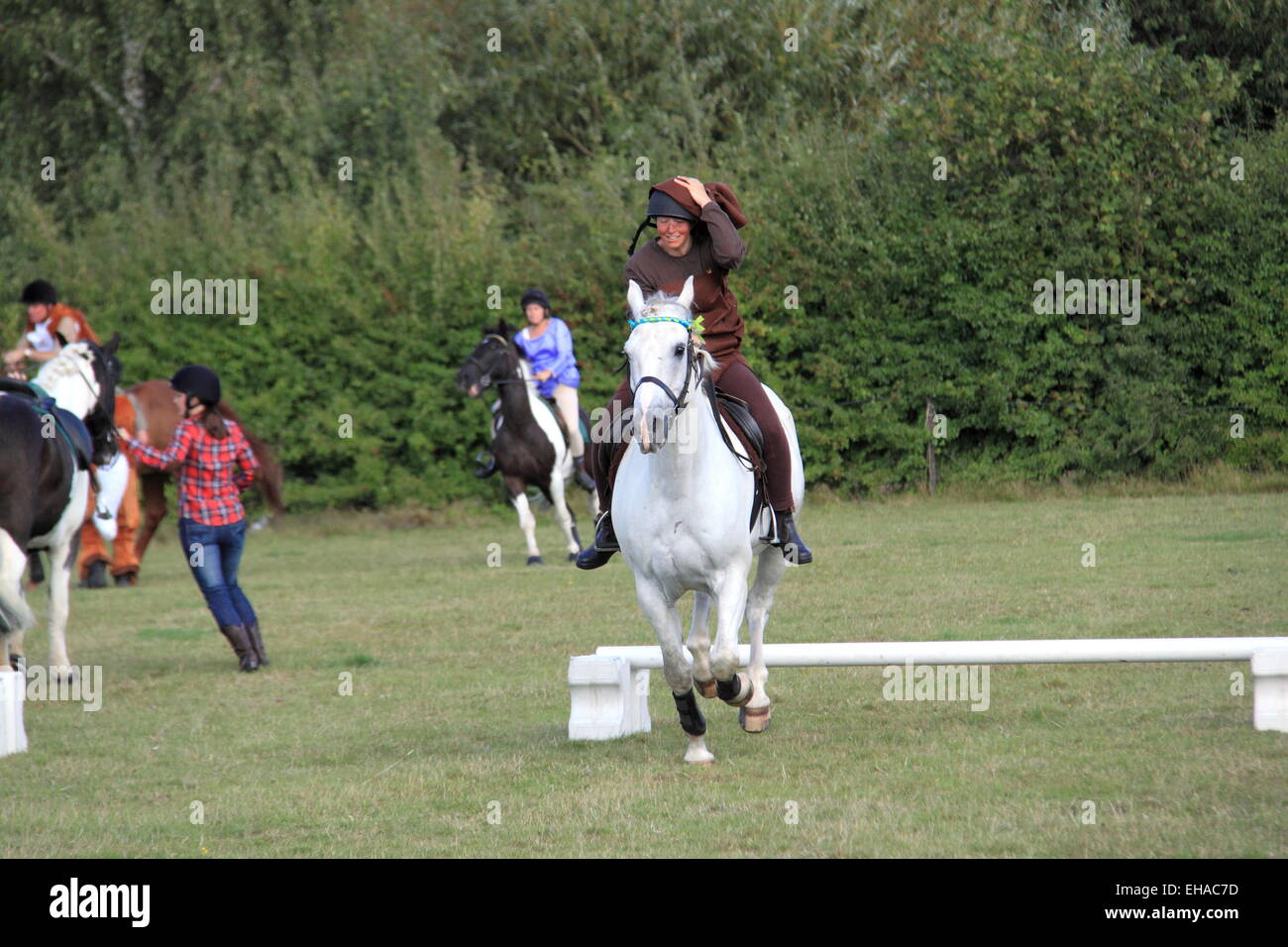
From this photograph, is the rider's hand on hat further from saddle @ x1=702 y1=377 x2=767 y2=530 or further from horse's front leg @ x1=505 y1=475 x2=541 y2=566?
horse's front leg @ x1=505 y1=475 x2=541 y2=566

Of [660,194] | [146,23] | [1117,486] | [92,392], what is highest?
[146,23]

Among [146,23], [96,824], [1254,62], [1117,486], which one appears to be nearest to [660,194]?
[96,824]

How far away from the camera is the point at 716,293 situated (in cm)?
786

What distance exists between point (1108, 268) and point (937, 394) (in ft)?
8.95

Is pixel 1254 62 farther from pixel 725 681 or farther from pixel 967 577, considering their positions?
pixel 725 681

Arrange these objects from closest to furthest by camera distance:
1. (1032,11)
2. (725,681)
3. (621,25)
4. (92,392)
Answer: (725,681) → (92,392) → (1032,11) → (621,25)

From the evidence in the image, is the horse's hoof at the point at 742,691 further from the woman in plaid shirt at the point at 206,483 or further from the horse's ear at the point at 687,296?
the woman in plaid shirt at the point at 206,483

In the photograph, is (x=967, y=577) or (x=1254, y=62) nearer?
(x=967, y=577)

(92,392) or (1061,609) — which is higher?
(92,392)

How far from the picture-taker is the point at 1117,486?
62.8ft

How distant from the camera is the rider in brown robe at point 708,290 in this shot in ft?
25.0

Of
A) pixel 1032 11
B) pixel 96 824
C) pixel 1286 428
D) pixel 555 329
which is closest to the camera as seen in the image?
pixel 96 824

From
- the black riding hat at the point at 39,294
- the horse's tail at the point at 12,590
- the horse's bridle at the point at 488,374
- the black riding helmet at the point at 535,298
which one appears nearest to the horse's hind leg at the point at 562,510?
the horse's bridle at the point at 488,374

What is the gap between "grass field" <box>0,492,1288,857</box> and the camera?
6.49m
